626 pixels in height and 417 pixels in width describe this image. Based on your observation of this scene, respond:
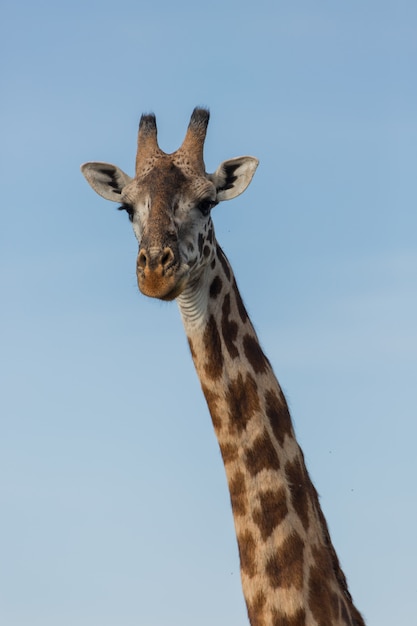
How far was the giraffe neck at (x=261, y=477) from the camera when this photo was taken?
10.1m

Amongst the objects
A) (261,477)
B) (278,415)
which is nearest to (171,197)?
(278,415)

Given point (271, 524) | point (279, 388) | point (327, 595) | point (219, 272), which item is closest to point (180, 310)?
point (219, 272)

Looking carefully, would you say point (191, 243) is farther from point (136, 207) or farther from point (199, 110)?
point (199, 110)

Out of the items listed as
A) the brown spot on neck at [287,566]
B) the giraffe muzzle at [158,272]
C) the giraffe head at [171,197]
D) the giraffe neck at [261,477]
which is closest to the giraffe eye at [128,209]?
the giraffe head at [171,197]

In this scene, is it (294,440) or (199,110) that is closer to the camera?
(294,440)

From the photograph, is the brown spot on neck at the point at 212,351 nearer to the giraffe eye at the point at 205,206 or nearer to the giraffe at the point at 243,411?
the giraffe at the point at 243,411

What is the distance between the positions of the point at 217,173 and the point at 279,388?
261cm

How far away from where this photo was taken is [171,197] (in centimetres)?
1101

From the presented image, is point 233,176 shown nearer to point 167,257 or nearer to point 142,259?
point 167,257

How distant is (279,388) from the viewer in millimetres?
10961

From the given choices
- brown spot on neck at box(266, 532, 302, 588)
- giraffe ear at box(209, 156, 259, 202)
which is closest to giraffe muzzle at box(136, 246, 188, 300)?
giraffe ear at box(209, 156, 259, 202)

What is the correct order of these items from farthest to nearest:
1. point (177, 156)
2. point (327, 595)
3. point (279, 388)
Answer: point (177, 156) → point (279, 388) → point (327, 595)

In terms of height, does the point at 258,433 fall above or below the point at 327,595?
above

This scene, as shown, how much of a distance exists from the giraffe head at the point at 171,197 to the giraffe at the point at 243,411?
0.01 metres
